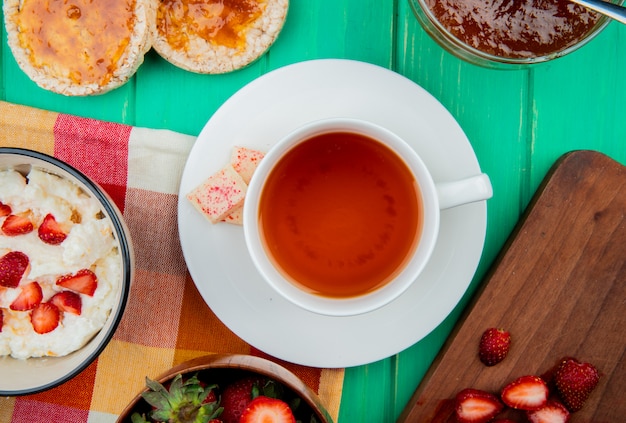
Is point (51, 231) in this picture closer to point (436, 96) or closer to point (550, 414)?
point (436, 96)

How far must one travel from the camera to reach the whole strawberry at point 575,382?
4.53ft

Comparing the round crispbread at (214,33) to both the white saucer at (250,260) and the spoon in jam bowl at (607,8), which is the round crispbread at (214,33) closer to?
the white saucer at (250,260)

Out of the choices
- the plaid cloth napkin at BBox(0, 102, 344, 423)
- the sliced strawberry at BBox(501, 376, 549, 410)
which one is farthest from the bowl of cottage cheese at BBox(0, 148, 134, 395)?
the sliced strawberry at BBox(501, 376, 549, 410)

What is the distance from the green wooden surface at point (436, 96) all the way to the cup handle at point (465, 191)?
36cm

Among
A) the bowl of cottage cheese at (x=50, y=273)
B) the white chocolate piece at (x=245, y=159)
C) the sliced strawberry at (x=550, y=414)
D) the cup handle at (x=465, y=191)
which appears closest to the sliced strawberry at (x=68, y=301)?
the bowl of cottage cheese at (x=50, y=273)

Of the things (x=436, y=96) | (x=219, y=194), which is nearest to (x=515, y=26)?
(x=436, y=96)

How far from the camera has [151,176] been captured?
1.42 meters

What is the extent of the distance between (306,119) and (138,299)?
54cm

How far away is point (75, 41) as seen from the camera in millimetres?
1426

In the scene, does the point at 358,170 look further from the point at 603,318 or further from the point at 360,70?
the point at 603,318

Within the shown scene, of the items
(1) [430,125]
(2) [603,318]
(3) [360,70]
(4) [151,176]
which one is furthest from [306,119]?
(2) [603,318]

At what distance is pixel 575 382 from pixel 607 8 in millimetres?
756

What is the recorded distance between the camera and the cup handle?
3.61 feet

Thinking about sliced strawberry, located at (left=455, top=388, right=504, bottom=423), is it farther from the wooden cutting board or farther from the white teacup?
the white teacup
